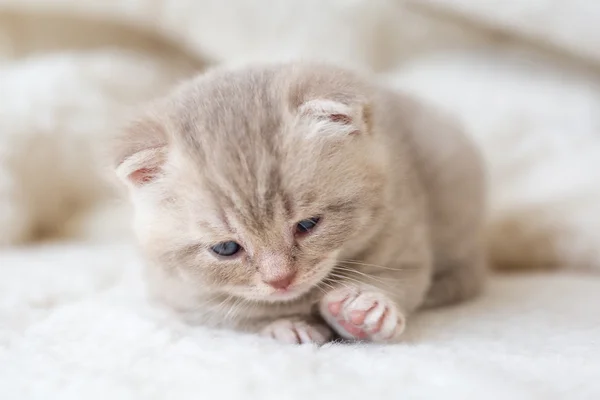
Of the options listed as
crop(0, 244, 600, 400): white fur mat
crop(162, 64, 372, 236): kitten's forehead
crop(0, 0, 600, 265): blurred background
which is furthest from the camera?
crop(0, 0, 600, 265): blurred background

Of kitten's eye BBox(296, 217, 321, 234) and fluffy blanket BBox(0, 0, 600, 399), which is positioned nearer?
fluffy blanket BBox(0, 0, 600, 399)

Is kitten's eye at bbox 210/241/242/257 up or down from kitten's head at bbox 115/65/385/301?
down

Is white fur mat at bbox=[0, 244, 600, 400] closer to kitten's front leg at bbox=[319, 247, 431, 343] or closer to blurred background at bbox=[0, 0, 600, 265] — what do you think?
kitten's front leg at bbox=[319, 247, 431, 343]

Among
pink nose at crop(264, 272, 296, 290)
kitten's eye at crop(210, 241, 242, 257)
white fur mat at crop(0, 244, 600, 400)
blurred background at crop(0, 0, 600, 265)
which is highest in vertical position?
blurred background at crop(0, 0, 600, 265)

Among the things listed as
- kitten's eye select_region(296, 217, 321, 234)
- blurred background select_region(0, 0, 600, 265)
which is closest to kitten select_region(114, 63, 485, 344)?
kitten's eye select_region(296, 217, 321, 234)

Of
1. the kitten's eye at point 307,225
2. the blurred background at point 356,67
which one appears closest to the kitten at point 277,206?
the kitten's eye at point 307,225

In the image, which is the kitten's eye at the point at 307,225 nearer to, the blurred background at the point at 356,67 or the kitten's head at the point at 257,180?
the kitten's head at the point at 257,180

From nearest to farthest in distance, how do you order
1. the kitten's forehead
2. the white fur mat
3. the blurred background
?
the white fur mat, the kitten's forehead, the blurred background
